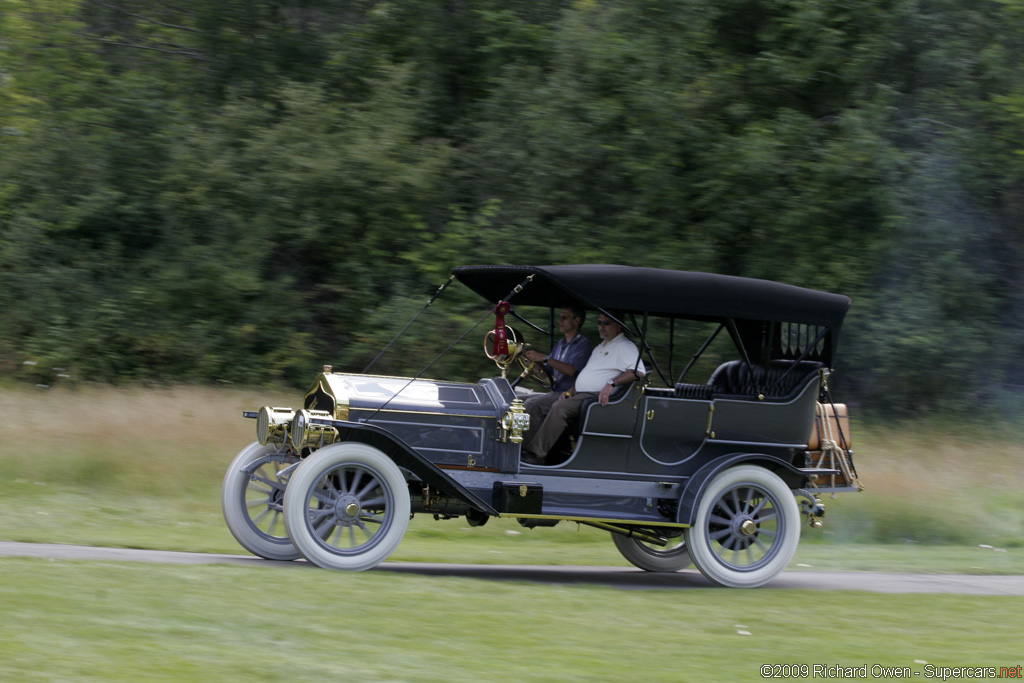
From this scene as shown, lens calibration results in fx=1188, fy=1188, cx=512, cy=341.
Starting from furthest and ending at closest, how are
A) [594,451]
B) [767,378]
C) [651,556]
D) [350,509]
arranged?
1. [651,556]
2. [767,378]
3. [594,451]
4. [350,509]

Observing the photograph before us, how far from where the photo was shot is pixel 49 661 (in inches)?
188

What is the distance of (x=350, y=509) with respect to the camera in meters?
7.50

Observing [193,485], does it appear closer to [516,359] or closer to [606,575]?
[516,359]

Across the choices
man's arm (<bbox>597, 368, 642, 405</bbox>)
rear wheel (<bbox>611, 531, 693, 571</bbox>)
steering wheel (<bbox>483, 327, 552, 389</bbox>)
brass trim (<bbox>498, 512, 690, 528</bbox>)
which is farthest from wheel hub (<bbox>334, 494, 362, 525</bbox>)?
rear wheel (<bbox>611, 531, 693, 571</bbox>)

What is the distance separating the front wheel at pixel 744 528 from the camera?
8445 mm

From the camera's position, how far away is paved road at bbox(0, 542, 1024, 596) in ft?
26.0

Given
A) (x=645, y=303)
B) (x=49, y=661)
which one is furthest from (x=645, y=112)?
(x=49, y=661)

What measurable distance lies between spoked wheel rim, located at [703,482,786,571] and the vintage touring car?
0.01m

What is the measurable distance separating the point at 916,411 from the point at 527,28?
8735mm

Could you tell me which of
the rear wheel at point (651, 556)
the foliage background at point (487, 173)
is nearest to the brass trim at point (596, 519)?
the rear wheel at point (651, 556)

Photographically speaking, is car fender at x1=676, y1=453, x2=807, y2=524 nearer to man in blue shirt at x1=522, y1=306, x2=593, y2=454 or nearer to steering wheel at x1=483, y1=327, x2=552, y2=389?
man in blue shirt at x1=522, y1=306, x2=593, y2=454

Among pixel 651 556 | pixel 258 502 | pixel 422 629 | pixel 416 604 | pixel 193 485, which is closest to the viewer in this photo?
pixel 422 629

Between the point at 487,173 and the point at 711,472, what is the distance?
11351 mm

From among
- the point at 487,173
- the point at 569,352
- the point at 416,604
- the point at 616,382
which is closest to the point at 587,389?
the point at 616,382
